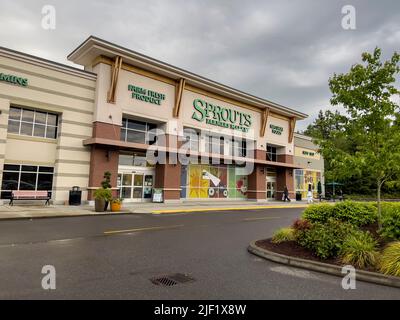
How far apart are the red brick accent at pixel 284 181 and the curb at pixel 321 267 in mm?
29563

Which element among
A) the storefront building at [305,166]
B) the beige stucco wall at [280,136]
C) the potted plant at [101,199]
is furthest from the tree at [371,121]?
the storefront building at [305,166]

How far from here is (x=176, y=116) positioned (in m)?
25.8

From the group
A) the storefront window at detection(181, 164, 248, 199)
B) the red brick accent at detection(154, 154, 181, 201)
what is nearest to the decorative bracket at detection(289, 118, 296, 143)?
the storefront window at detection(181, 164, 248, 199)

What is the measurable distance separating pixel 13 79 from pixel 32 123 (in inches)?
119

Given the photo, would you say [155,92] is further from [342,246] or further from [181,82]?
[342,246]

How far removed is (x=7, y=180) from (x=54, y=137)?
416cm

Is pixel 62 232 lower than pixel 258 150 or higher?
lower

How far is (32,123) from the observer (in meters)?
20.1

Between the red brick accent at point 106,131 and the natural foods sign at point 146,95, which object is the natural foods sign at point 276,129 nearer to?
the natural foods sign at point 146,95

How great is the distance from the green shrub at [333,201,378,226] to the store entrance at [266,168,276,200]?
25976 millimetres

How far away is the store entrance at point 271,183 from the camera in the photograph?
35938 millimetres

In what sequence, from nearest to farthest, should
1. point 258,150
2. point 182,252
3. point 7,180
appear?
point 182,252, point 7,180, point 258,150

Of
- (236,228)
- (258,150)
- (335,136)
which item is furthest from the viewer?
(258,150)
